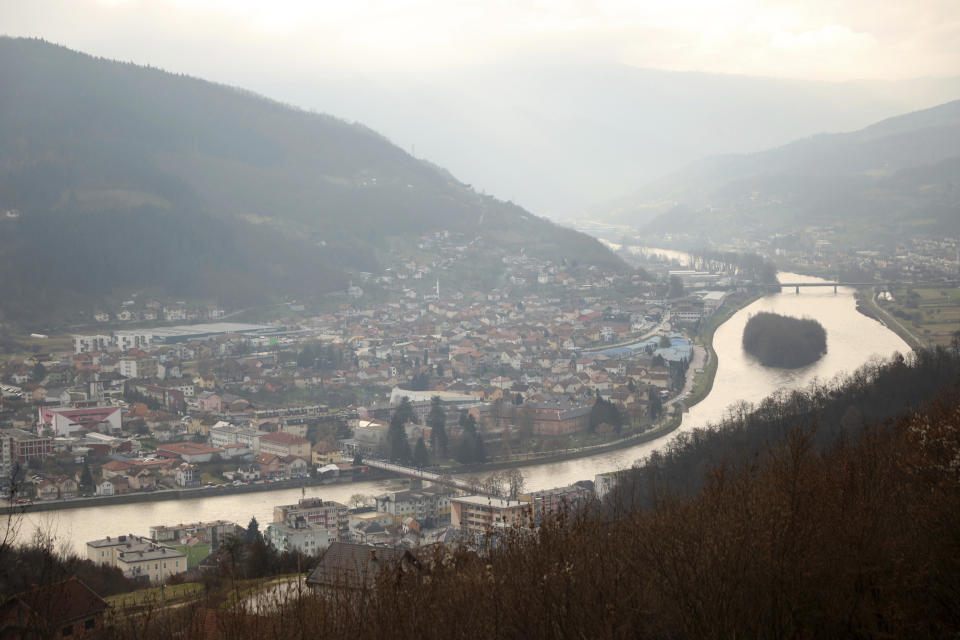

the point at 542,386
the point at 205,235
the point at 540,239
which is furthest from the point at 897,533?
the point at 540,239

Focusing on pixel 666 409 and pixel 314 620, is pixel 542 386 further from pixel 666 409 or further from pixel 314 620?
pixel 314 620

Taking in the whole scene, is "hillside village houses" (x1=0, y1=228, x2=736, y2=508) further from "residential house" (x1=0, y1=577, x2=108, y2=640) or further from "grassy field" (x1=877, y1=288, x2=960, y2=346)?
"residential house" (x1=0, y1=577, x2=108, y2=640)

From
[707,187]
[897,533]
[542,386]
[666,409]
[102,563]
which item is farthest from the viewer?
[707,187]

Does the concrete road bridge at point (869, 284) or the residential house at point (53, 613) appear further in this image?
the concrete road bridge at point (869, 284)

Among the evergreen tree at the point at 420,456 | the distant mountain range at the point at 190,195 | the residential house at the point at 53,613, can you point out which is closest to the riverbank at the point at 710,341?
the evergreen tree at the point at 420,456

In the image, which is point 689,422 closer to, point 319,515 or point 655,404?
point 655,404

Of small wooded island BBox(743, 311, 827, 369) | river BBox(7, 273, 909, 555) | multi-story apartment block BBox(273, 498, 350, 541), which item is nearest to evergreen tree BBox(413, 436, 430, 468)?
river BBox(7, 273, 909, 555)

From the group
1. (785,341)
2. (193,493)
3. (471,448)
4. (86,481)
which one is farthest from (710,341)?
(86,481)

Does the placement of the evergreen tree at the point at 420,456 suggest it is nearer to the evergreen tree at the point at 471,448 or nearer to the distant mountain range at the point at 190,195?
the evergreen tree at the point at 471,448
